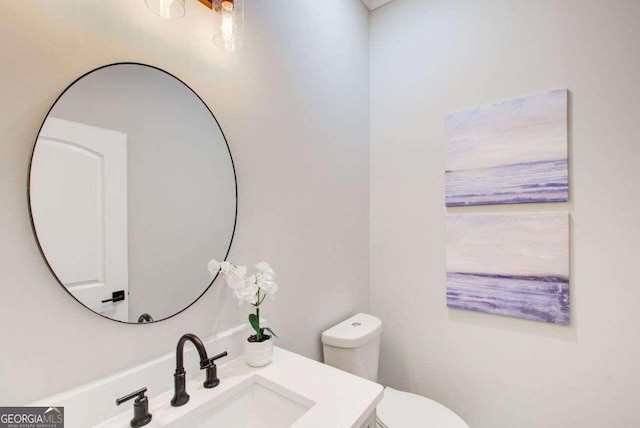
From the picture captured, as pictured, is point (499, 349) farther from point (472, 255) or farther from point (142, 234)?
point (142, 234)

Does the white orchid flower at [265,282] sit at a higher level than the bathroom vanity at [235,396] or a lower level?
higher

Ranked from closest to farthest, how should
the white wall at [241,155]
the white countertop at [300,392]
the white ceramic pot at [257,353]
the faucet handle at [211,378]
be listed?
the white wall at [241,155] → the white countertop at [300,392] → the faucet handle at [211,378] → the white ceramic pot at [257,353]

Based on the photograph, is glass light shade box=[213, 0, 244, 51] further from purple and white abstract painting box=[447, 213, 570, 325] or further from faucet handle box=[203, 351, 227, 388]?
purple and white abstract painting box=[447, 213, 570, 325]

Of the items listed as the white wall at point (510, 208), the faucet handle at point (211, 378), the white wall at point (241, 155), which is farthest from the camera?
the white wall at point (510, 208)

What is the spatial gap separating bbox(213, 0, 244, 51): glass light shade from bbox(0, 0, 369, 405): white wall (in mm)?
37

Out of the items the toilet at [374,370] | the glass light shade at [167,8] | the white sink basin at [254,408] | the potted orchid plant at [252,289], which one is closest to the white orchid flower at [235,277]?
the potted orchid plant at [252,289]

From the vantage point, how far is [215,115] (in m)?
1.04

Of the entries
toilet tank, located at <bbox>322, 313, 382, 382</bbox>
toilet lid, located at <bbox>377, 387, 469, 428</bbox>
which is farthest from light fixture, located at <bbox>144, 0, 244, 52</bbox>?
toilet lid, located at <bbox>377, 387, 469, 428</bbox>

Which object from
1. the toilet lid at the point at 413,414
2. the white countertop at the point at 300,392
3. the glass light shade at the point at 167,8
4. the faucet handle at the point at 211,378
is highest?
the glass light shade at the point at 167,8

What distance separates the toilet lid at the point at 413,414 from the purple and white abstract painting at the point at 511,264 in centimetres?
52

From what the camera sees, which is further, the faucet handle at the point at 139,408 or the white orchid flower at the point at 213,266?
the white orchid flower at the point at 213,266

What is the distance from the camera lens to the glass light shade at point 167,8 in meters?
0.84

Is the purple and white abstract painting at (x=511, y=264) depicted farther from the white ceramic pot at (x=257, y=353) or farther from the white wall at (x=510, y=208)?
the white ceramic pot at (x=257, y=353)

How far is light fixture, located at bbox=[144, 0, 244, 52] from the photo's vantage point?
0.90 metres
